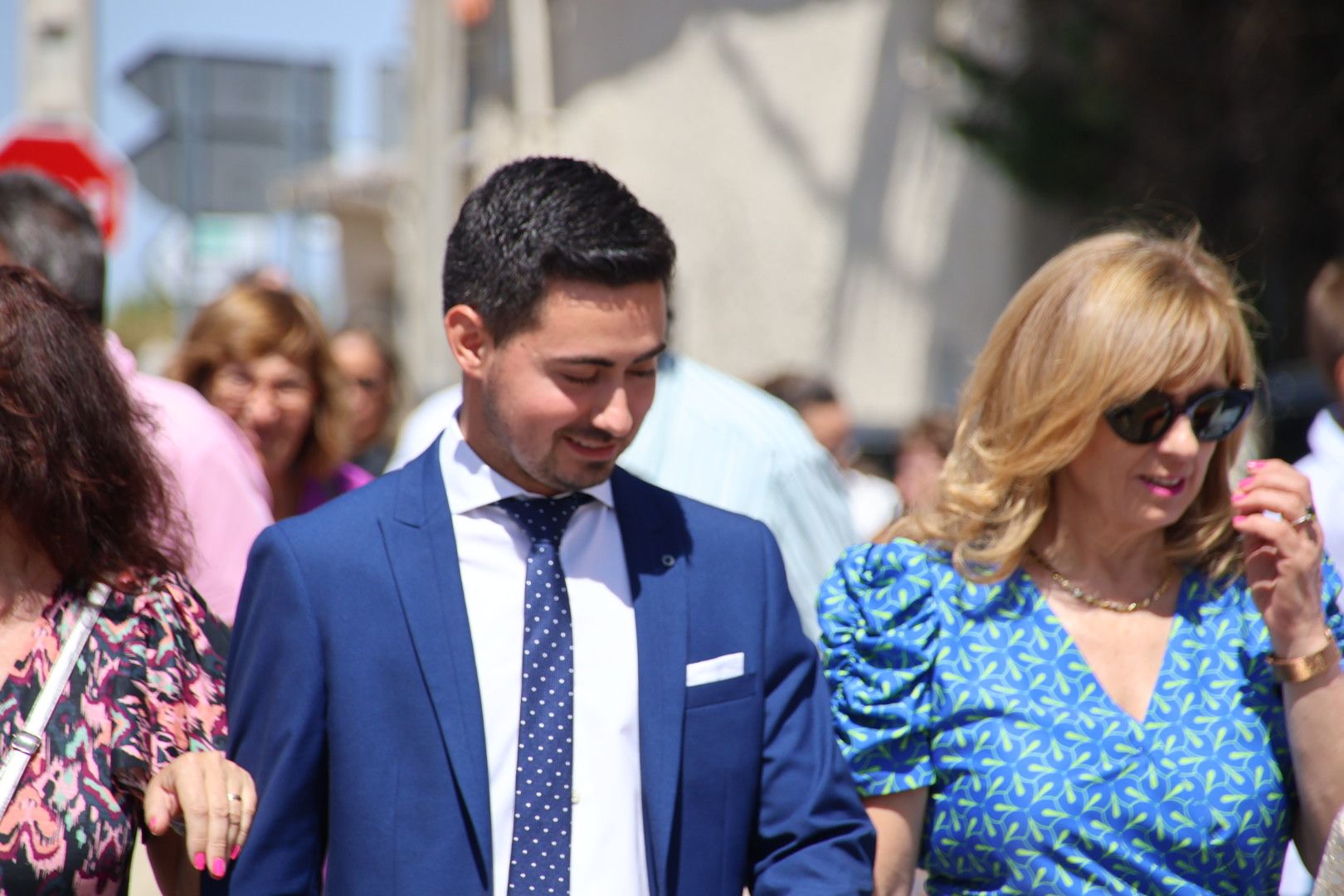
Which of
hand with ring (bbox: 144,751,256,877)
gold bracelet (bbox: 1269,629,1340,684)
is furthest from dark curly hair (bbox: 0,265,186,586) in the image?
gold bracelet (bbox: 1269,629,1340,684)

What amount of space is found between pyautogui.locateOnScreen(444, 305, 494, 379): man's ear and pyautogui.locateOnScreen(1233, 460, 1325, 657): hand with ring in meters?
1.26

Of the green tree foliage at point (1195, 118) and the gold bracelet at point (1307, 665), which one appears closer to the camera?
the gold bracelet at point (1307, 665)

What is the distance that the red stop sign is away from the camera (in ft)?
26.7

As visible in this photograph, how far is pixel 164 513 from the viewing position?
2.71 metres

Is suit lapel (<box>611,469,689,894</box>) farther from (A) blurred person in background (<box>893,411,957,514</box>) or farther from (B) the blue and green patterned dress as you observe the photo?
(A) blurred person in background (<box>893,411,957,514</box>)

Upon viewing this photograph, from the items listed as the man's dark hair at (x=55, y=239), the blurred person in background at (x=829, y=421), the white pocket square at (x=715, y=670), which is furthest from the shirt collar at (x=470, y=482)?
the blurred person in background at (x=829, y=421)

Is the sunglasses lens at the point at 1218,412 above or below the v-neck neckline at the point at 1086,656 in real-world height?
above

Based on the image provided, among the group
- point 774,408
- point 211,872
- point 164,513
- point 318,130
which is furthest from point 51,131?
point 211,872

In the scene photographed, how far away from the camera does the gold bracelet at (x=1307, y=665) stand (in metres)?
2.74

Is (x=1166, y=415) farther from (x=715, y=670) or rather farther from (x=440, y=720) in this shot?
(x=440, y=720)

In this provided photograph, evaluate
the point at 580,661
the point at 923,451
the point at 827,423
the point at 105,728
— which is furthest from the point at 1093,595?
the point at 923,451

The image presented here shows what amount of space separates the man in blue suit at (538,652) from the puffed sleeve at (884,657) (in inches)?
6.0

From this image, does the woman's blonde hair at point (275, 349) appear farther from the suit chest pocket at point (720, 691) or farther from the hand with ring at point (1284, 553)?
the hand with ring at point (1284, 553)

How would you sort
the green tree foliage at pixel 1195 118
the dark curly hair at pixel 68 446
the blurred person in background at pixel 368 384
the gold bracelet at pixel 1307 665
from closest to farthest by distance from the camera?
the dark curly hair at pixel 68 446 < the gold bracelet at pixel 1307 665 < the blurred person in background at pixel 368 384 < the green tree foliage at pixel 1195 118
